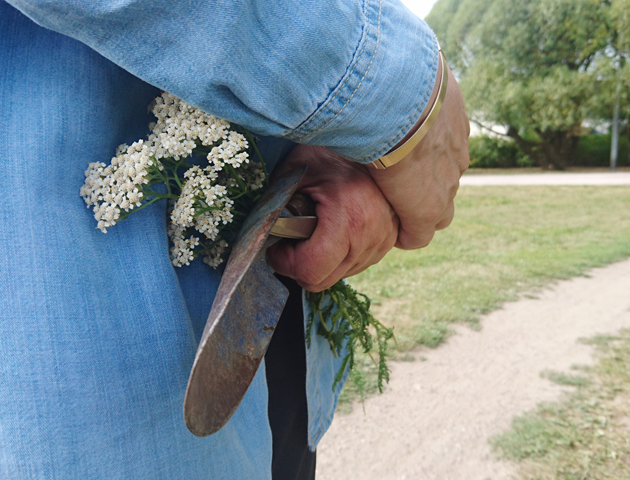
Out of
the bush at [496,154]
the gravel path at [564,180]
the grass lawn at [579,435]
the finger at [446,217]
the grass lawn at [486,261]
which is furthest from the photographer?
the bush at [496,154]

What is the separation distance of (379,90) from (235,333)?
517mm

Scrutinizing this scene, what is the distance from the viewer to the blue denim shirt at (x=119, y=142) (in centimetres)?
73

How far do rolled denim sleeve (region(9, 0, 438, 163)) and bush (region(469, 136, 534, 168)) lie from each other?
2442 cm

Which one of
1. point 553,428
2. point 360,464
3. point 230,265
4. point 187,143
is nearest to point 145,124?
point 187,143

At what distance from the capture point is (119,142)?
0.92m

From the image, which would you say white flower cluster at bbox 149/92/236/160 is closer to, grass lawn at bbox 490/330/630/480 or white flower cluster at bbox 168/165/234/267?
white flower cluster at bbox 168/165/234/267

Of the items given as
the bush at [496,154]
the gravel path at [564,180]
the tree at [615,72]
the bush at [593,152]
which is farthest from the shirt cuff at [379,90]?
the bush at [593,152]

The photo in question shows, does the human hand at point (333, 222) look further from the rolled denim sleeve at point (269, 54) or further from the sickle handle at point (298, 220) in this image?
the rolled denim sleeve at point (269, 54)

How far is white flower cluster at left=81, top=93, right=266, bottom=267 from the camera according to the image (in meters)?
0.84

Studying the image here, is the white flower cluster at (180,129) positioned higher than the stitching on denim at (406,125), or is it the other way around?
the stitching on denim at (406,125)

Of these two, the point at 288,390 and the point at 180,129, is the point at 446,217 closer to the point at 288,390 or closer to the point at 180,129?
the point at 288,390

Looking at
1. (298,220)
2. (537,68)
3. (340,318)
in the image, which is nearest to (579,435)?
(340,318)

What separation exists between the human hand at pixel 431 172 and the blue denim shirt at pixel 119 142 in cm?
17

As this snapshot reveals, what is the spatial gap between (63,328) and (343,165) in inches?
28.9
